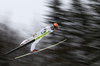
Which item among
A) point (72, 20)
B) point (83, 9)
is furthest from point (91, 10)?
point (72, 20)

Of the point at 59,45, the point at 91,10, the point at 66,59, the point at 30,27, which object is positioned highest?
the point at 91,10

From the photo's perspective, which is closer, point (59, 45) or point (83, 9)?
point (83, 9)

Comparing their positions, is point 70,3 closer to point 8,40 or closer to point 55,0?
point 55,0

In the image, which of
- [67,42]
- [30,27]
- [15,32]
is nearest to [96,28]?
[67,42]

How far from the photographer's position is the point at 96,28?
23.2 ft

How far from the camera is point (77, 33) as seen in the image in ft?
24.0

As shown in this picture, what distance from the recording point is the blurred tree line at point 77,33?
7047 mm

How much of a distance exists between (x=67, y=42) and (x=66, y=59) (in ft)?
2.09

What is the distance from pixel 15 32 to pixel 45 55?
193 centimetres

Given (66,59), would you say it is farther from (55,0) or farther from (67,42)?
(55,0)

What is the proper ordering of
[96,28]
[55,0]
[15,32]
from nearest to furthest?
1. [96,28]
2. [55,0]
3. [15,32]

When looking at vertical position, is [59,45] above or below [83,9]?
below

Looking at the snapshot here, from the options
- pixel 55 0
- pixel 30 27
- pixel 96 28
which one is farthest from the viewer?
pixel 30 27

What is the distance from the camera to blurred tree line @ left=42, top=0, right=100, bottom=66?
23.1 feet
